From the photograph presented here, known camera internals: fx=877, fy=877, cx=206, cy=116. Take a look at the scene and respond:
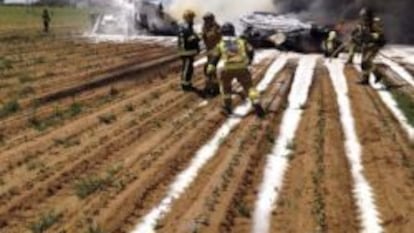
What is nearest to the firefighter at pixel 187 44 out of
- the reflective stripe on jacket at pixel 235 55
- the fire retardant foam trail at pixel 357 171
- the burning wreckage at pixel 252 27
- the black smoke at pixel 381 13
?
the reflective stripe on jacket at pixel 235 55

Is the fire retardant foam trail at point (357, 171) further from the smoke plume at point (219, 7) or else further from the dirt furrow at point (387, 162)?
the smoke plume at point (219, 7)

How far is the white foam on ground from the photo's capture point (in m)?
22.3

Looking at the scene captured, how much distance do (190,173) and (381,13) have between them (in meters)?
32.9

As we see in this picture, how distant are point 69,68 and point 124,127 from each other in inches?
371

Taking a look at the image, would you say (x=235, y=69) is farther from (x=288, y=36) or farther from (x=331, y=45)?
(x=288, y=36)

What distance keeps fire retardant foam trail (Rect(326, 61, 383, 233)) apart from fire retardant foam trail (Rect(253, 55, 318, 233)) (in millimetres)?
780

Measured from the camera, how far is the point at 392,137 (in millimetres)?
13359

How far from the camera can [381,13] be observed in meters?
42.2

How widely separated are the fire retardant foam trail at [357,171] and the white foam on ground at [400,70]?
3157 mm

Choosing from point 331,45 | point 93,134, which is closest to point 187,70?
point 93,134

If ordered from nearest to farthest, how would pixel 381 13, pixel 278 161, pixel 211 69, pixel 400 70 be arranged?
pixel 278 161, pixel 211 69, pixel 400 70, pixel 381 13

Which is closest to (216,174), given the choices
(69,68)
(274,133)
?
(274,133)

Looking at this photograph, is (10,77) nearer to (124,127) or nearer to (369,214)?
(124,127)

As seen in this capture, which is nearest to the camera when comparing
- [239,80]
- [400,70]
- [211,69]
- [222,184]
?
[222,184]
